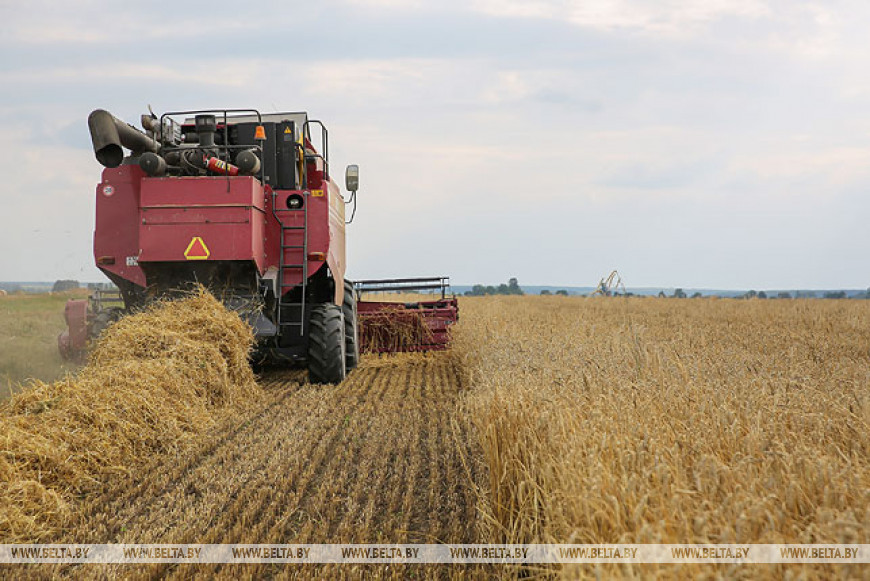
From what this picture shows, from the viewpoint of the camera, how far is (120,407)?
4.70 metres

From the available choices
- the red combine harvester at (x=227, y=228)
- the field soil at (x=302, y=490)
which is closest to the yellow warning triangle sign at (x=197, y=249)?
the red combine harvester at (x=227, y=228)

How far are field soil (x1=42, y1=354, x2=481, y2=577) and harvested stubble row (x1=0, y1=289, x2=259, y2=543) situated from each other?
21cm

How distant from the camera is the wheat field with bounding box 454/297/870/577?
83.0 inches

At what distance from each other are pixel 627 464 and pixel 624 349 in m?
3.85

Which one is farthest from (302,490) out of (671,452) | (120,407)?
(671,452)

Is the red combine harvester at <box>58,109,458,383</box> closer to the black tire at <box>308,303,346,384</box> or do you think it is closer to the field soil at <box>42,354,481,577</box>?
the black tire at <box>308,303,346,384</box>

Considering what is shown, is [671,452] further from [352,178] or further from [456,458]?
[352,178]

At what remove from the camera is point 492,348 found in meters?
7.55

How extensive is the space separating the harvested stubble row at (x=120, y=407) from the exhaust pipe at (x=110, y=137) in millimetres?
1616

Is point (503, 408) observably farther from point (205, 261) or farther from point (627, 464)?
point (205, 261)

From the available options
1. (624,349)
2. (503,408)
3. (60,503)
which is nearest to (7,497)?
(60,503)

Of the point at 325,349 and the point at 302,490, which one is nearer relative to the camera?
the point at 302,490

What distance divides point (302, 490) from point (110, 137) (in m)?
4.57

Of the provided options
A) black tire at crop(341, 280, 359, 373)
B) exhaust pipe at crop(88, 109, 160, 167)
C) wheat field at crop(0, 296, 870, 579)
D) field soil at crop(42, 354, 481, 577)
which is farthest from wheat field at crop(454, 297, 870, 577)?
exhaust pipe at crop(88, 109, 160, 167)
